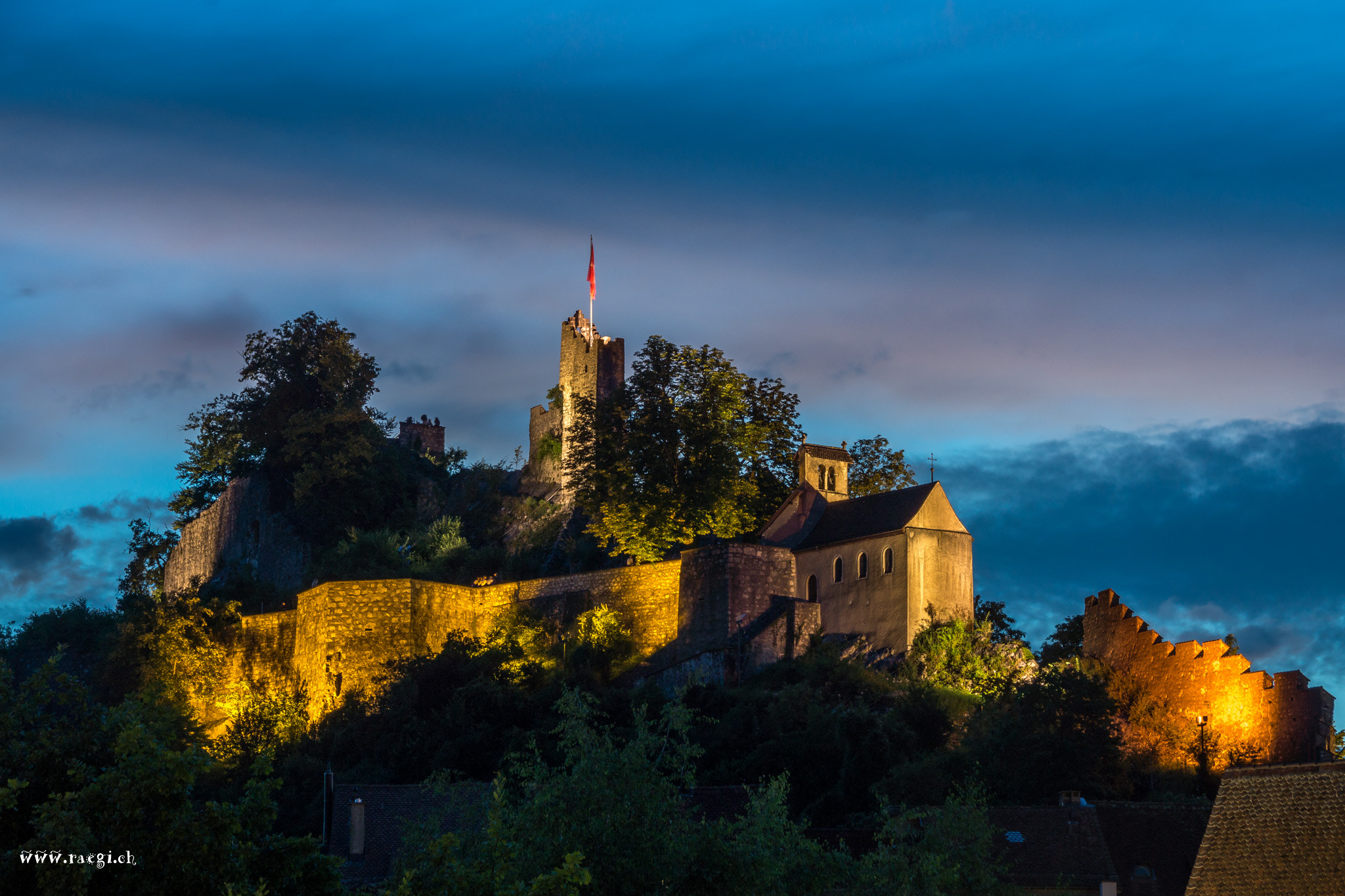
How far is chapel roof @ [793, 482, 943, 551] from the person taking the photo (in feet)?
154

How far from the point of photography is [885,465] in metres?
57.4

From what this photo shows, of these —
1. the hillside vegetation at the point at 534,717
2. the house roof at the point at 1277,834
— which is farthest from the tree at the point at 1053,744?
the house roof at the point at 1277,834

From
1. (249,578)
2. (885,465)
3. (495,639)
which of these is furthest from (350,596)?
(885,465)

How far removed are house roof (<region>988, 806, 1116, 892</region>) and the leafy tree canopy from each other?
1883 cm

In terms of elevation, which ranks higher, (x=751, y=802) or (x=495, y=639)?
(x=495, y=639)

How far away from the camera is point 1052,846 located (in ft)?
98.8

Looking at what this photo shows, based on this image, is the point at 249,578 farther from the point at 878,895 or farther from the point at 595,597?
the point at 878,895

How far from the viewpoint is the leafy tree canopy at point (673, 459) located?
4866 centimetres

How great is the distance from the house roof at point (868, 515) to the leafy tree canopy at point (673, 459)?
2255 mm

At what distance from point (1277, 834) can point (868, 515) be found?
81.2 ft

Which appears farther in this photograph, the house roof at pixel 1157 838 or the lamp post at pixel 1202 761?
the lamp post at pixel 1202 761

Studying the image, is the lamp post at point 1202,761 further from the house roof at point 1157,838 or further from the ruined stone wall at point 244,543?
the ruined stone wall at point 244,543

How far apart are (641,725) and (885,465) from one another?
37.3 metres

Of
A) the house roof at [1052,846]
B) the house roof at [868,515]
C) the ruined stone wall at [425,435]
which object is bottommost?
the house roof at [1052,846]
